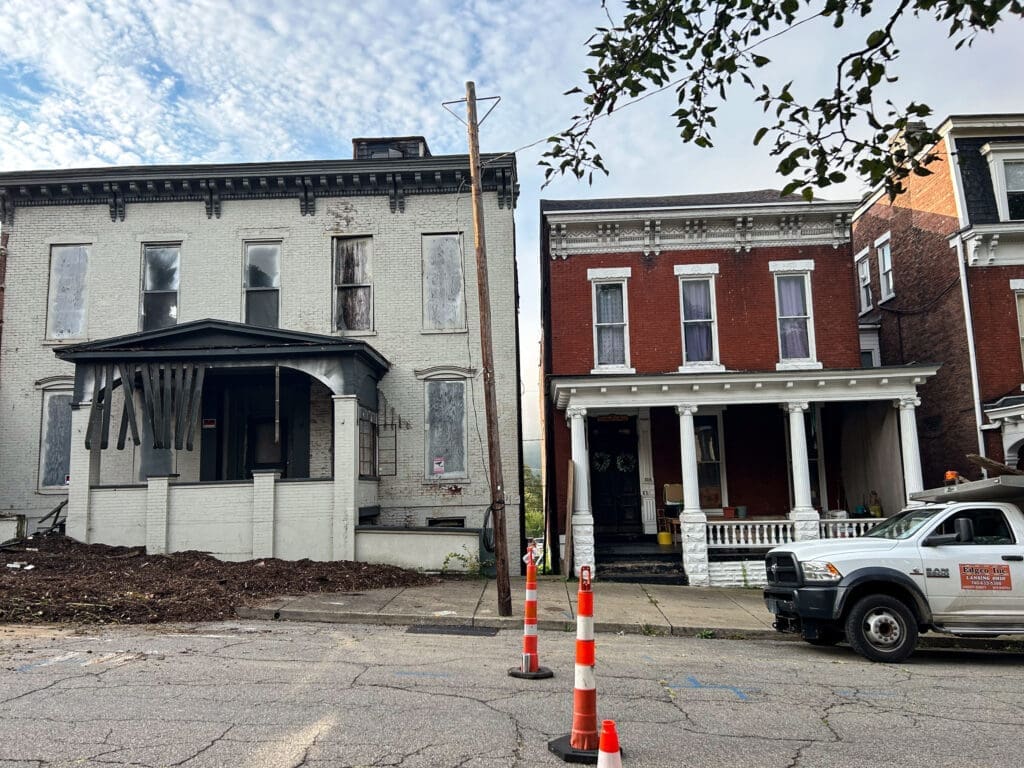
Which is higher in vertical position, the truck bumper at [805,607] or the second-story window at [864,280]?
the second-story window at [864,280]

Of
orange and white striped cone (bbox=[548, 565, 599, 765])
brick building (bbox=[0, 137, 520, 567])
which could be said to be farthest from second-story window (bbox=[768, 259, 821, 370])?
orange and white striped cone (bbox=[548, 565, 599, 765])

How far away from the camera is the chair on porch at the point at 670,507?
17.7m

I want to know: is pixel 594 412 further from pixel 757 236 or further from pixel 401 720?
pixel 401 720

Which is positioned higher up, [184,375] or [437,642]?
[184,375]

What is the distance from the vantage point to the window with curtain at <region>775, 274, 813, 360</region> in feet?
59.4

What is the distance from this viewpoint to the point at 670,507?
17938 mm

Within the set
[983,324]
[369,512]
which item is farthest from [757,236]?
[369,512]

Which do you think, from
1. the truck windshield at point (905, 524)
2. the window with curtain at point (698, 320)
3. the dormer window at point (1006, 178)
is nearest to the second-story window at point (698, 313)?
the window with curtain at point (698, 320)

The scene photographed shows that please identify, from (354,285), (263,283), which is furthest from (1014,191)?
(263,283)

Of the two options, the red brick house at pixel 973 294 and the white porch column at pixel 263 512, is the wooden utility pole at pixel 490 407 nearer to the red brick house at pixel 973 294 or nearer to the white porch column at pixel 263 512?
the white porch column at pixel 263 512

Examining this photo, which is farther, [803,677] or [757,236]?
[757,236]

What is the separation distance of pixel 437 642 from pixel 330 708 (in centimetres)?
348

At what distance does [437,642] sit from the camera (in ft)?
31.2

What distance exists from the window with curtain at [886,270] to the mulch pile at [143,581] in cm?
1410
